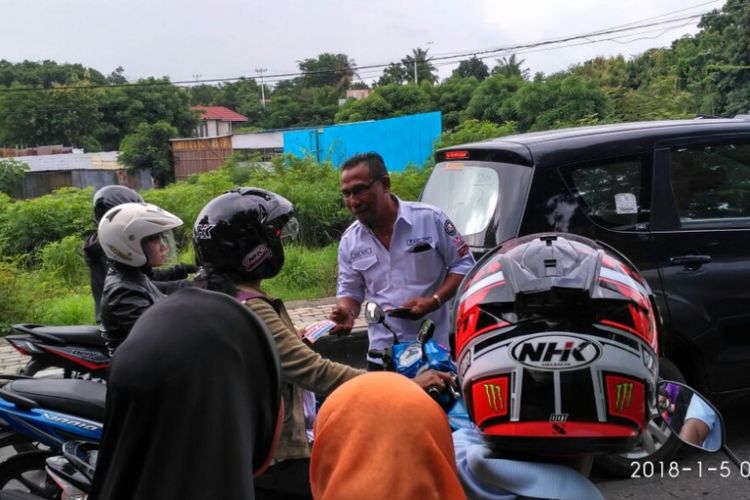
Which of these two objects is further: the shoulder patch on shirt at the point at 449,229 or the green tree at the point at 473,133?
the green tree at the point at 473,133

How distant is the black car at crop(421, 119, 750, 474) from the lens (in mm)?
3648

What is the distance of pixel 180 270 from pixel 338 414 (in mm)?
3714

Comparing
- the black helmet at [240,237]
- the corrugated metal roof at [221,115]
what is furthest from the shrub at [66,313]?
the corrugated metal roof at [221,115]

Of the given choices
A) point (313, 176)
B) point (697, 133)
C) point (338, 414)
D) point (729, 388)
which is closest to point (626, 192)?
point (697, 133)

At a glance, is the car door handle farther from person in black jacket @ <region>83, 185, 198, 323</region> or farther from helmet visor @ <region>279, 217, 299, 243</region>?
person in black jacket @ <region>83, 185, 198, 323</region>

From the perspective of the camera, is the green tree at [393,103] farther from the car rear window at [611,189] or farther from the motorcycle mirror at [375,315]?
the motorcycle mirror at [375,315]

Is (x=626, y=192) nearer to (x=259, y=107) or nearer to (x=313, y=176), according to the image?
(x=313, y=176)

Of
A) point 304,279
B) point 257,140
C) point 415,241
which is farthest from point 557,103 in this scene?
point 257,140

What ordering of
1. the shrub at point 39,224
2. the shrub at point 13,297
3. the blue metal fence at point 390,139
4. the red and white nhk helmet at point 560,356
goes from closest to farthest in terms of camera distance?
the red and white nhk helmet at point 560,356
the shrub at point 13,297
the shrub at point 39,224
the blue metal fence at point 390,139

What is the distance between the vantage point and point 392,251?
3145 millimetres

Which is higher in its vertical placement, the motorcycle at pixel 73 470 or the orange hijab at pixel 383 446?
the orange hijab at pixel 383 446

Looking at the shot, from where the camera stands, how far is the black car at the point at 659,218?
3.65 m

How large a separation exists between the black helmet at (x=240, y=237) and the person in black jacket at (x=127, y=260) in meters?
1.30

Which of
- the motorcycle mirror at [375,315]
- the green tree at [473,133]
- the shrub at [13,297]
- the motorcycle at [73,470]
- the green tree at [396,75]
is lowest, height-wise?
the shrub at [13,297]
